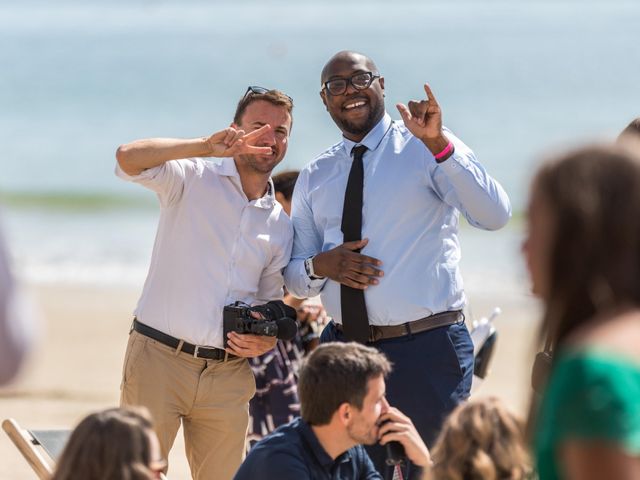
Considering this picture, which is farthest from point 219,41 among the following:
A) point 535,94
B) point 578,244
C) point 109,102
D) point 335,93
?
point 578,244

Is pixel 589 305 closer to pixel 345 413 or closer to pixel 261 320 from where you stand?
pixel 345 413

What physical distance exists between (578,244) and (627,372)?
23cm

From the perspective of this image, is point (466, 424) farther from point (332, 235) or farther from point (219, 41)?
point (219, 41)

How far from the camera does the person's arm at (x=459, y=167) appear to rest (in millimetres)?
4512

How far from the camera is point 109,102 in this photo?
109 ft

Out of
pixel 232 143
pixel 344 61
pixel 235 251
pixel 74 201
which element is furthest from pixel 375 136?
pixel 74 201

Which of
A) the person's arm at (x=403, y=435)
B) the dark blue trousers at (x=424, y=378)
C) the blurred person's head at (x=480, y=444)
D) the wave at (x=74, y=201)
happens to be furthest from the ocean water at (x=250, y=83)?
the blurred person's head at (x=480, y=444)

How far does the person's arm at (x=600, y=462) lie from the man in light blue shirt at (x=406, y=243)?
9.50ft

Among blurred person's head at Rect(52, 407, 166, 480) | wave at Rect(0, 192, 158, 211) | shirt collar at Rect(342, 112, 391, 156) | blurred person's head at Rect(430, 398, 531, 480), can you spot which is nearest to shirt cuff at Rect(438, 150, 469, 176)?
shirt collar at Rect(342, 112, 391, 156)

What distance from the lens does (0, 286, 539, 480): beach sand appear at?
26.9 feet

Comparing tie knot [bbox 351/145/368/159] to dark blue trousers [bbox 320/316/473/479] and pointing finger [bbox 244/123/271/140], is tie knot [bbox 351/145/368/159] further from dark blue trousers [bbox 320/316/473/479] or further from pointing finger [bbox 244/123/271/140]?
dark blue trousers [bbox 320/316/473/479]

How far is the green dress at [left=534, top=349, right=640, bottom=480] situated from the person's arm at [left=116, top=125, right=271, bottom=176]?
2.91 meters

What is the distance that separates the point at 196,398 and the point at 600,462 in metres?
3.19

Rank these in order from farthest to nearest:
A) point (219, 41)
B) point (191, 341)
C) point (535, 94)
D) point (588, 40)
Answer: point (219, 41) < point (588, 40) < point (535, 94) < point (191, 341)
